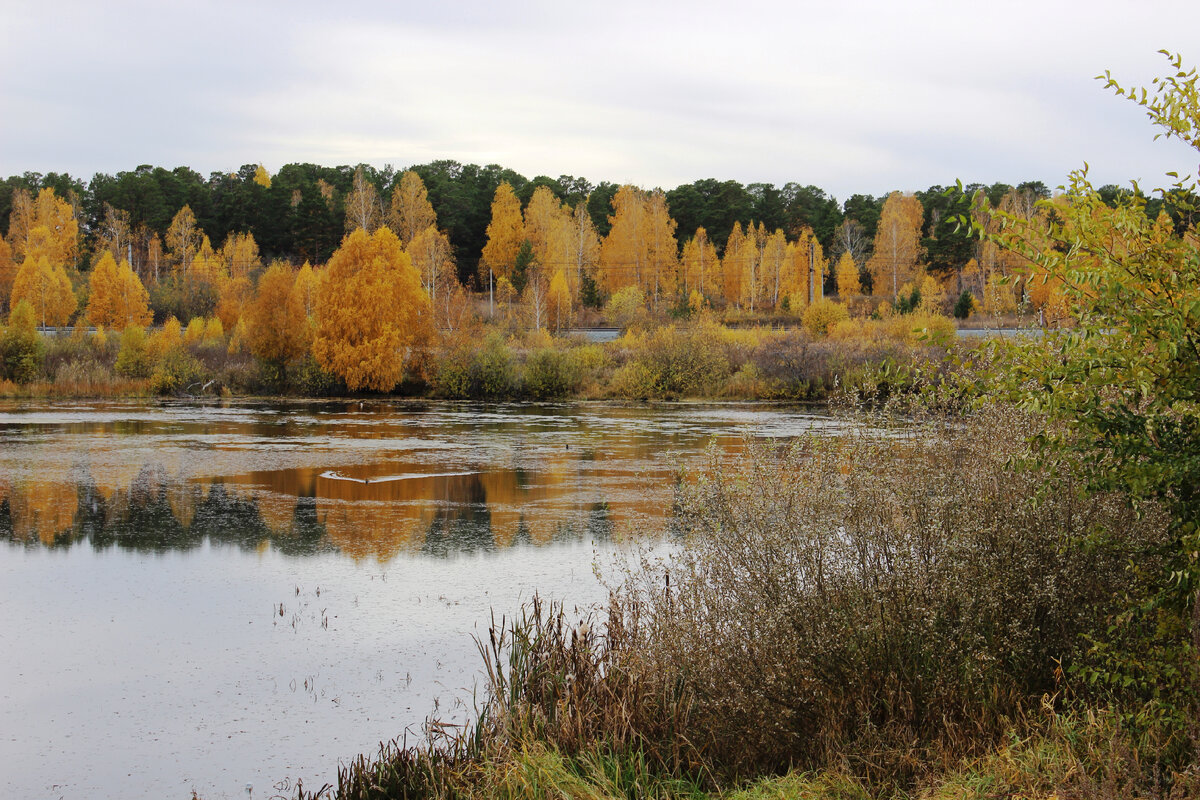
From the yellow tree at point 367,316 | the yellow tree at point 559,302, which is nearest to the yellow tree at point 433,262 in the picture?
the yellow tree at point 559,302

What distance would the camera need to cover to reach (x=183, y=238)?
259 feet

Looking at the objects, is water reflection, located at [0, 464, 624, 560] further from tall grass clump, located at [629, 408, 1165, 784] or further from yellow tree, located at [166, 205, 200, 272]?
yellow tree, located at [166, 205, 200, 272]

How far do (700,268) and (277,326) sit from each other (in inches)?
1746

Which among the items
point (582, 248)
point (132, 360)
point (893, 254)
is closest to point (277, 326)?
point (132, 360)

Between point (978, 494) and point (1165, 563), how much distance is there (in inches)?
45.3

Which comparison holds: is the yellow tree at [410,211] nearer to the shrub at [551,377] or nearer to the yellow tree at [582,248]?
the yellow tree at [582,248]

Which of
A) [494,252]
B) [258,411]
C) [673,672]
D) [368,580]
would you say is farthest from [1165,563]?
[494,252]

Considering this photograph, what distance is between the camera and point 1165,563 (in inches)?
193

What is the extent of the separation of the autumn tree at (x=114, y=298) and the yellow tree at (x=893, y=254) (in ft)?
172

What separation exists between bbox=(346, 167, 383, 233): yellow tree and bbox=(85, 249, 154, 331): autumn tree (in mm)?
15520

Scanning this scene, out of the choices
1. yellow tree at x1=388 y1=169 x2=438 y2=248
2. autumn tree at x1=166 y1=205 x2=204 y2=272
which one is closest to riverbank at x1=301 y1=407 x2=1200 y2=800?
yellow tree at x1=388 y1=169 x2=438 y2=248

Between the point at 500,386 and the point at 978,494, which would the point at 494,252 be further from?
the point at 978,494

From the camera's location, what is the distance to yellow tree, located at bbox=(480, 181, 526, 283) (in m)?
78.1

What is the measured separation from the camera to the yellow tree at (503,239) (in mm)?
78125
